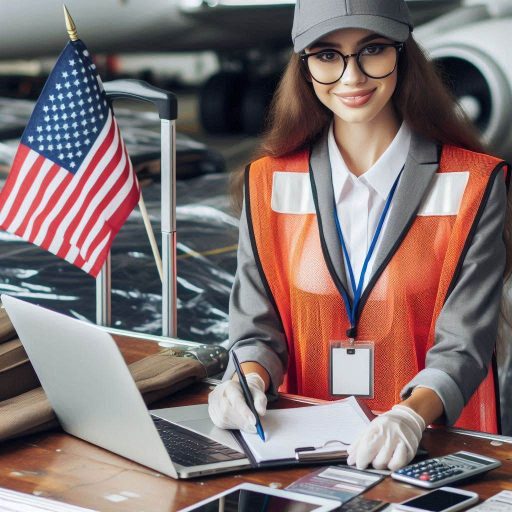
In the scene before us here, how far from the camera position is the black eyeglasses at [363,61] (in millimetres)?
1654

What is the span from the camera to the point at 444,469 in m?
1.27

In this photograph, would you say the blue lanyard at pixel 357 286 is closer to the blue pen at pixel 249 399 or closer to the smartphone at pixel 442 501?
the blue pen at pixel 249 399

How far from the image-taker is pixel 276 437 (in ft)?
4.61

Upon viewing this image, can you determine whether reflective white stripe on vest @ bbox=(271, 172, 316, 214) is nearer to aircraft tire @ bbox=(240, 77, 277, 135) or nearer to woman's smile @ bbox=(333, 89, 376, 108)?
woman's smile @ bbox=(333, 89, 376, 108)

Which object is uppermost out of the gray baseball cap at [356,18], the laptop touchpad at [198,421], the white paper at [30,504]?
the gray baseball cap at [356,18]

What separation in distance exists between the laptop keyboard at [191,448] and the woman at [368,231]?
17 cm

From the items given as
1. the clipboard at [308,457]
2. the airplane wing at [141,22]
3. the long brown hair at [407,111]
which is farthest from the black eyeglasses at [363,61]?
the airplane wing at [141,22]

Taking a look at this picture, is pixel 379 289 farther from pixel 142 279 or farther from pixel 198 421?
pixel 142 279

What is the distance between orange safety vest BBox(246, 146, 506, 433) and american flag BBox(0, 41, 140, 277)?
1.17ft

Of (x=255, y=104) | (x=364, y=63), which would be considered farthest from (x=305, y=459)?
(x=255, y=104)

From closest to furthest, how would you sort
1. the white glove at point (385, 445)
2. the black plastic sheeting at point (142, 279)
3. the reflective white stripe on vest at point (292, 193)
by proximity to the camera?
the white glove at point (385, 445), the reflective white stripe on vest at point (292, 193), the black plastic sheeting at point (142, 279)

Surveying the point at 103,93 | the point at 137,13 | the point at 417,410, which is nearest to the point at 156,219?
the point at 103,93

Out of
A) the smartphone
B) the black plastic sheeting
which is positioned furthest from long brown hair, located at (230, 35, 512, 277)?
the black plastic sheeting

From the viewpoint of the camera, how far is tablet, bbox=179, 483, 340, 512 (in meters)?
1.14
